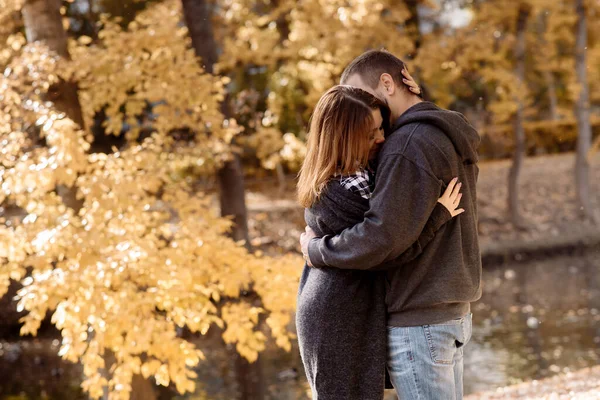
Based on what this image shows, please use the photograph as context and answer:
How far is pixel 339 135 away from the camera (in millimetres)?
2527

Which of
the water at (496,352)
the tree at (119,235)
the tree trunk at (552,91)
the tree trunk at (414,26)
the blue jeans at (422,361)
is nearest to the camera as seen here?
the blue jeans at (422,361)

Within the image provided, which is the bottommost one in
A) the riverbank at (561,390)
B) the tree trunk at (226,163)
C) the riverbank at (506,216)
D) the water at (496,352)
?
the riverbank at (506,216)

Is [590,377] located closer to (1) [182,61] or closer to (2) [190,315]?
(2) [190,315]

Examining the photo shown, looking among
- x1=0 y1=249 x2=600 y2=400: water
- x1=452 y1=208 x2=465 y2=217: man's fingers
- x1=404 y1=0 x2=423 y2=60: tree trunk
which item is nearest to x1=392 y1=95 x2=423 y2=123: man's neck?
x1=452 y1=208 x2=465 y2=217: man's fingers

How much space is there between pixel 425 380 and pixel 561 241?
13717mm

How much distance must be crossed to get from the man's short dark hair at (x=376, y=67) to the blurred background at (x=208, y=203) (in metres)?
2.26

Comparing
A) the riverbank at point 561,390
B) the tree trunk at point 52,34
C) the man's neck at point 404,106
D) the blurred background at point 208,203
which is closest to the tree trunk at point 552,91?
the blurred background at point 208,203

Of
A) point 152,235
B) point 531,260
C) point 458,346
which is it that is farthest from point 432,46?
point 458,346

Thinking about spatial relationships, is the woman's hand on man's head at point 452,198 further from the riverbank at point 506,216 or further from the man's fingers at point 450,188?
the riverbank at point 506,216

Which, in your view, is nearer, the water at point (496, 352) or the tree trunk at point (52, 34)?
the tree trunk at point (52, 34)

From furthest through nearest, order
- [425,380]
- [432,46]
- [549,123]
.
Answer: [549,123] < [432,46] < [425,380]

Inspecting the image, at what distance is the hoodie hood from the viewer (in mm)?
2527

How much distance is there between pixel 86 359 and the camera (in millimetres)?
4809

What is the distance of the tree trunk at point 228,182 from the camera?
25.3 feet
